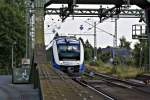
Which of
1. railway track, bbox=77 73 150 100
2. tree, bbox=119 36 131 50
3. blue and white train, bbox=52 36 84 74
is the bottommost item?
railway track, bbox=77 73 150 100

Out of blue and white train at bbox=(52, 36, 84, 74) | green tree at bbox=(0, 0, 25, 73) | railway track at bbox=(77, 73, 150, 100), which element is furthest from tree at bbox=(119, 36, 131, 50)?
railway track at bbox=(77, 73, 150, 100)

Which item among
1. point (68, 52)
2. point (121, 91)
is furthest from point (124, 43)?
point (121, 91)

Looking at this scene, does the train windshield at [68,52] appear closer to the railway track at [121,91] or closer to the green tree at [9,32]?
the railway track at [121,91]

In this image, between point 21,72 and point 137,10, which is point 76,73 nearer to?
point 21,72

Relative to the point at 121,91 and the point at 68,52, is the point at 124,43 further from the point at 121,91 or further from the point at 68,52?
the point at 121,91

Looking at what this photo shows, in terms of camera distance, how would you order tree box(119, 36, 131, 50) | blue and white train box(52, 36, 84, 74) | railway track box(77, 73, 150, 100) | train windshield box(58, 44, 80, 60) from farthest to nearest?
tree box(119, 36, 131, 50) → train windshield box(58, 44, 80, 60) → blue and white train box(52, 36, 84, 74) → railway track box(77, 73, 150, 100)

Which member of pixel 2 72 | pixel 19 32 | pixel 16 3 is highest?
pixel 16 3

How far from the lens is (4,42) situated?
267ft

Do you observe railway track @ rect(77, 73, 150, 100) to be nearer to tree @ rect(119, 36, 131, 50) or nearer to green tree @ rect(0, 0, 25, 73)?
green tree @ rect(0, 0, 25, 73)

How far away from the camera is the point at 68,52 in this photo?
48250 mm

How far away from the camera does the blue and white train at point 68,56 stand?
4775 centimetres

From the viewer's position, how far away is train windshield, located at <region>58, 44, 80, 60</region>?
48.0 meters

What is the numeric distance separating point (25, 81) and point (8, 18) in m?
29.2

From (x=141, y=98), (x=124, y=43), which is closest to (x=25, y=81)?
(x=141, y=98)
